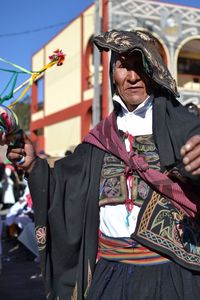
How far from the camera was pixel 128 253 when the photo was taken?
185cm

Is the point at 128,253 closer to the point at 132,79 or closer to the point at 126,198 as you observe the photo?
the point at 126,198

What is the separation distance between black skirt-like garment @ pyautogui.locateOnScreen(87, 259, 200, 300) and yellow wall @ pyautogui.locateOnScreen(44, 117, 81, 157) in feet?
53.5

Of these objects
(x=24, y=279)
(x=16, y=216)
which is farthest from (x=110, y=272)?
(x=16, y=216)

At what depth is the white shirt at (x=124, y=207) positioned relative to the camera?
1.86m

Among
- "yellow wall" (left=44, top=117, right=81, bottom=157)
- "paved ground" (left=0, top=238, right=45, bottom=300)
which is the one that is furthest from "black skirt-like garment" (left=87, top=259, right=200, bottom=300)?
"yellow wall" (left=44, top=117, right=81, bottom=157)

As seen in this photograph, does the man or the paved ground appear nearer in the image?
the man

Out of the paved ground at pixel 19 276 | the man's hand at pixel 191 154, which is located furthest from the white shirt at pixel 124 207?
the paved ground at pixel 19 276

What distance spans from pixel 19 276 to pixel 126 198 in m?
4.39

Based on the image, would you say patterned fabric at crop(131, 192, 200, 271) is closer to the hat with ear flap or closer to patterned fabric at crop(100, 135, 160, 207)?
patterned fabric at crop(100, 135, 160, 207)

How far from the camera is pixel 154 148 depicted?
74.8 inches

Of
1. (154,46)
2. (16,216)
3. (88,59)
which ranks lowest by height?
(16,216)

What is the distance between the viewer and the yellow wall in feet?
64.1

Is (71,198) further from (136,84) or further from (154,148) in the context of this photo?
(136,84)

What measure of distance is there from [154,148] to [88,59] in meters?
16.7
